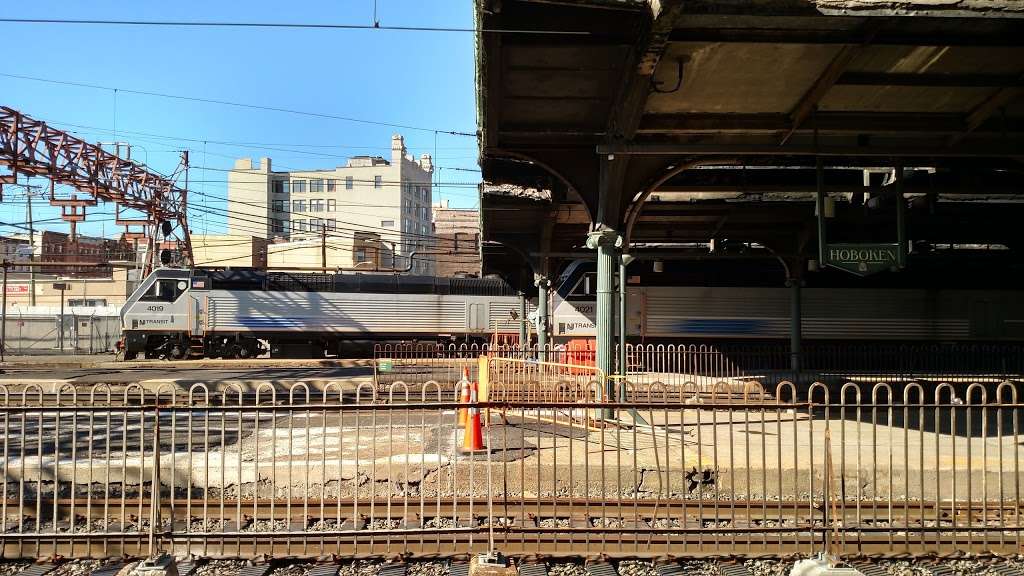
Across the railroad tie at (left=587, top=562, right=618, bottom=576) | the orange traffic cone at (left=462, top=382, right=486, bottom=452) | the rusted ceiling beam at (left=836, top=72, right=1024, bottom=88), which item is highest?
the rusted ceiling beam at (left=836, top=72, right=1024, bottom=88)

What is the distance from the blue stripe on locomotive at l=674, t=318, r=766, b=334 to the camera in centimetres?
2067

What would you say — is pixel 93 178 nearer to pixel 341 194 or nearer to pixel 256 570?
pixel 256 570

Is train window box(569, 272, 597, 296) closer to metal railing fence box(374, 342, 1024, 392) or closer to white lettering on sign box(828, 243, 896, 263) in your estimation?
metal railing fence box(374, 342, 1024, 392)

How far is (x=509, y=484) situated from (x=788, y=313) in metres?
16.5

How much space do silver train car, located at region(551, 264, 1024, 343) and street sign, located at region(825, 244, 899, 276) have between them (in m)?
11.2

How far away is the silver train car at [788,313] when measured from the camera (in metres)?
20.7

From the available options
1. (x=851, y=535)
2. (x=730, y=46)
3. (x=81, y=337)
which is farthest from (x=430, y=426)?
(x=81, y=337)

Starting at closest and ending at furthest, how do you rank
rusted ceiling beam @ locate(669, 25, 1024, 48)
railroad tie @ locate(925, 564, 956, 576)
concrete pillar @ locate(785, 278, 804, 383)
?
railroad tie @ locate(925, 564, 956, 576)
rusted ceiling beam @ locate(669, 25, 1024, 48)
concrete pillar @ locate(785, 278, 804, 383)

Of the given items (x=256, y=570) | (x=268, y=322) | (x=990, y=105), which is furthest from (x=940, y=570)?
(x=268, y=322)

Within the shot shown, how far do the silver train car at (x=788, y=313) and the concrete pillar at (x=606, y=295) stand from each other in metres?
10.6

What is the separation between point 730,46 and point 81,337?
113ft

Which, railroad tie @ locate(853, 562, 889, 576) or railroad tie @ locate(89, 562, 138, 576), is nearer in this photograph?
railroad tie @ locate(89, 562, 138, 576)

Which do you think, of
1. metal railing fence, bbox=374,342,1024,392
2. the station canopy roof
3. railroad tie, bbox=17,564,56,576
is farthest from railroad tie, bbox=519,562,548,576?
metal railing fence, bbox=374,342,1024,392

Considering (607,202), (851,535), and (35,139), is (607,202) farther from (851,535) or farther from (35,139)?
(35,139)
